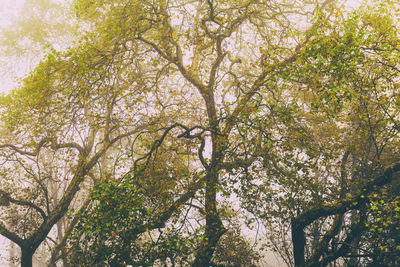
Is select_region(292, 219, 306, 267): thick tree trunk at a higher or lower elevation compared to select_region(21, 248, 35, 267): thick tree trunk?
higher

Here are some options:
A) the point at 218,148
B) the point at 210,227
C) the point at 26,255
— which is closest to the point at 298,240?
the point at 210,227

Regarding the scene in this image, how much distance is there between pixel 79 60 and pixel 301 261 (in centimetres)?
781

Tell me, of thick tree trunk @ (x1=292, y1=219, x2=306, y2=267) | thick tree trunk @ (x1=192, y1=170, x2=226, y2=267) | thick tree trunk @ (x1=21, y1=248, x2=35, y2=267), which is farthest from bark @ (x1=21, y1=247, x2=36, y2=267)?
thick tree trunk @ (x1=292, y1=219, x2=306, y2=267)

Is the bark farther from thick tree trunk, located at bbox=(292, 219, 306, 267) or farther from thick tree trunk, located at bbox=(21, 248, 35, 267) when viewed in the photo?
thick tree trunk, located at bbox=(292, 219, 306, 267)

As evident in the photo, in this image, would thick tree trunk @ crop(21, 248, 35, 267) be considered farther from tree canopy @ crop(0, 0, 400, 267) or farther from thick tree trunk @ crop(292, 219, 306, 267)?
thick tree trunk @ crop(292, 219, 306, 267)

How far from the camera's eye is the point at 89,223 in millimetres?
6270

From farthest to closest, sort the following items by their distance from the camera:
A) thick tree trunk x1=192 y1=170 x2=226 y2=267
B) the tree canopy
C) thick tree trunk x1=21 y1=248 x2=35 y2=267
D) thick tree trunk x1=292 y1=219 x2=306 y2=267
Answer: thick tree trunk x1=21 y1=248 x2=35 y2=267
thick tree trunk x1=292 y1=219 x2=306 y2=267
thick tree trunk x1=192 y1=170 x2=226 y2=267
the tree canopy

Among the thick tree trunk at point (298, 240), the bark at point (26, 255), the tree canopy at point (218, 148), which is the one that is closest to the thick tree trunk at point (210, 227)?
the tree canopy at point (218, 148)

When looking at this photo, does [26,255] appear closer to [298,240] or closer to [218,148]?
[218,148]

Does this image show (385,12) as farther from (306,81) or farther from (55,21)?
(55,21)

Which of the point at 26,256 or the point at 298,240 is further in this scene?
the point at 26,256

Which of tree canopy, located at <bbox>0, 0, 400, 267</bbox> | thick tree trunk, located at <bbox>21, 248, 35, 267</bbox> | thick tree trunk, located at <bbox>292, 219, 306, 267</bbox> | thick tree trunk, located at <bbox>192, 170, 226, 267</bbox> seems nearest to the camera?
tree canopy, located at <bbox>0, 0, 400, 267</bbox>

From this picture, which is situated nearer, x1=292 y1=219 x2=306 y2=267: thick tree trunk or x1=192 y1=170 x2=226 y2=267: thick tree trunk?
x1=192 y1=170 x2=226 y2=267: thick tree trunk

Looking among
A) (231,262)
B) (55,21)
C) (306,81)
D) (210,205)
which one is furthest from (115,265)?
(55,21)
